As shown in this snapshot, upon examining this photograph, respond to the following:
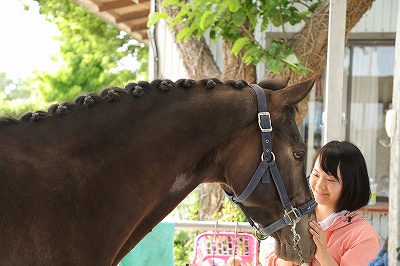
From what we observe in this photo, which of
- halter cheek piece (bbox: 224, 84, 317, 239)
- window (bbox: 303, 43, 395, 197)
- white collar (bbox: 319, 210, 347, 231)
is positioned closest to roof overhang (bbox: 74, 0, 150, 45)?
window (bbox: 303, 43, 395, 197)

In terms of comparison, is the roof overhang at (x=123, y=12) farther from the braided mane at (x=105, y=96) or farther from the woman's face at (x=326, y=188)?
the braided mane at (x=105, y=96)

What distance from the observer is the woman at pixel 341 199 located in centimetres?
315

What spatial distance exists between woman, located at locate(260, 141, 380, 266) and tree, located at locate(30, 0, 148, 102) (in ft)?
47.8

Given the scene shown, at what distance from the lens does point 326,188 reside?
329 cm

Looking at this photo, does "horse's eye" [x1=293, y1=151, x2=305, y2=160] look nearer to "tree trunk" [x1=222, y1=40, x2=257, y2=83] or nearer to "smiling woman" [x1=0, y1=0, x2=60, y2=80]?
"tree trunk" [x1=222, y1=40, x2=257, y2=83]

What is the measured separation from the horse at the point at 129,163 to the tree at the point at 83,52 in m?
15.0

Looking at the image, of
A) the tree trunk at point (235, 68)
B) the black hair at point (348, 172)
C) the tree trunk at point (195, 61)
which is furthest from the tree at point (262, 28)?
the black hair at point (348, 172)

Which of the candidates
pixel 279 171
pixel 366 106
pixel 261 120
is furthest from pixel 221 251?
pixel 366 106

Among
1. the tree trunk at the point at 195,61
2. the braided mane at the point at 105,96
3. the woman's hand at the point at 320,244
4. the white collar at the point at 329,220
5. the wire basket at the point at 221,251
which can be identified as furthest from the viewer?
the tree trunk at the point at 195,61

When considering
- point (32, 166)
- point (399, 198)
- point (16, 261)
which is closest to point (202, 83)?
point (32, 166)

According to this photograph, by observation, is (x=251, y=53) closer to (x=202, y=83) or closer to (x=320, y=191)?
(x=320, y=191)

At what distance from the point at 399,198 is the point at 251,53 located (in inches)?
104

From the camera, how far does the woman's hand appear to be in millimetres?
Answer: 2900

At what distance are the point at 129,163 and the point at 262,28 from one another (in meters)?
3.64
